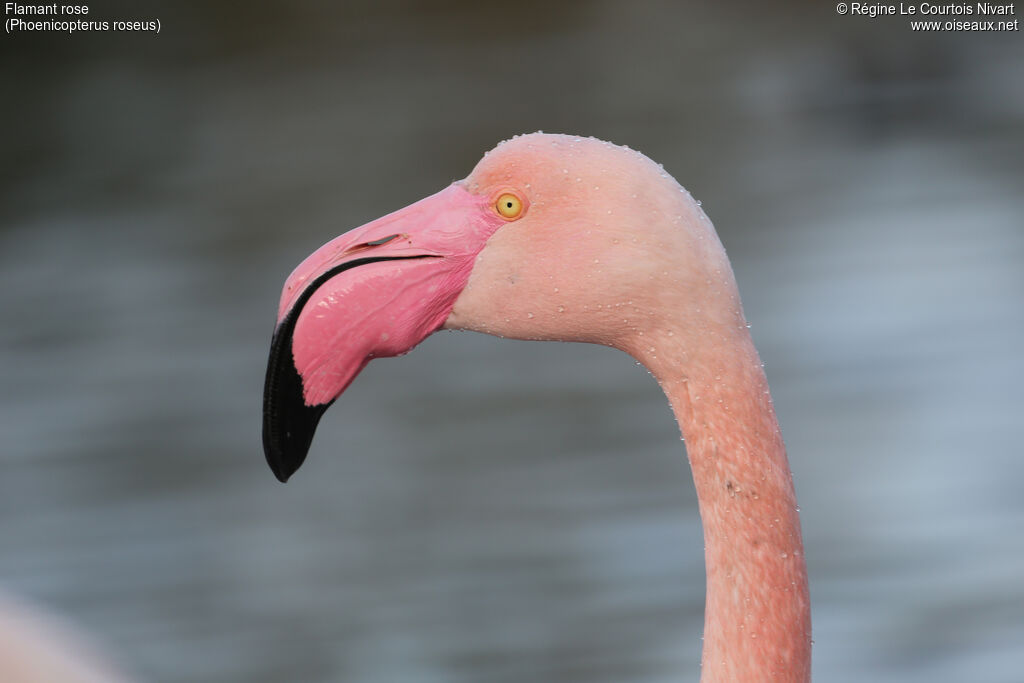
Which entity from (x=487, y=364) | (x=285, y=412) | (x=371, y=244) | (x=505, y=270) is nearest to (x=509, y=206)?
(x=505, y=270)

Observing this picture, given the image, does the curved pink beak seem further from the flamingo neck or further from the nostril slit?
the flamingo neck

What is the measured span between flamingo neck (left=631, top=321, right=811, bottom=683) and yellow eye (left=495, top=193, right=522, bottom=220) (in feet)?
0.74

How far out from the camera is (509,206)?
1531mm

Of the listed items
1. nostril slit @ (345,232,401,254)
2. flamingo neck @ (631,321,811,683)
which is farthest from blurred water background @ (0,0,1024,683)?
nostril slit @ (345,232,401,254)

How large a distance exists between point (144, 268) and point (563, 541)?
9.78 ft

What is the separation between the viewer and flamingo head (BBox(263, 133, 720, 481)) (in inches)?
57.6

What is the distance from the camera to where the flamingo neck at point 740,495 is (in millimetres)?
1492

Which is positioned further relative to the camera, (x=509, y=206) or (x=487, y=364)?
(x=487, y=364)

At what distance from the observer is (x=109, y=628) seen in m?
4.21

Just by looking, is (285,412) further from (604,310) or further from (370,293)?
(604,310)

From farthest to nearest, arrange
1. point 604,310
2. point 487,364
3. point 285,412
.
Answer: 1. point 487,364
2. point 285,412
3. point 604,310

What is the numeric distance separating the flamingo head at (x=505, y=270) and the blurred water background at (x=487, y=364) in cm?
246

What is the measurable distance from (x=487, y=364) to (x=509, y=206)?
393 cm

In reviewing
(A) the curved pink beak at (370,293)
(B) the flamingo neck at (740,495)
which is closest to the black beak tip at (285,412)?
(A) the curved pink beak at (370,293)
